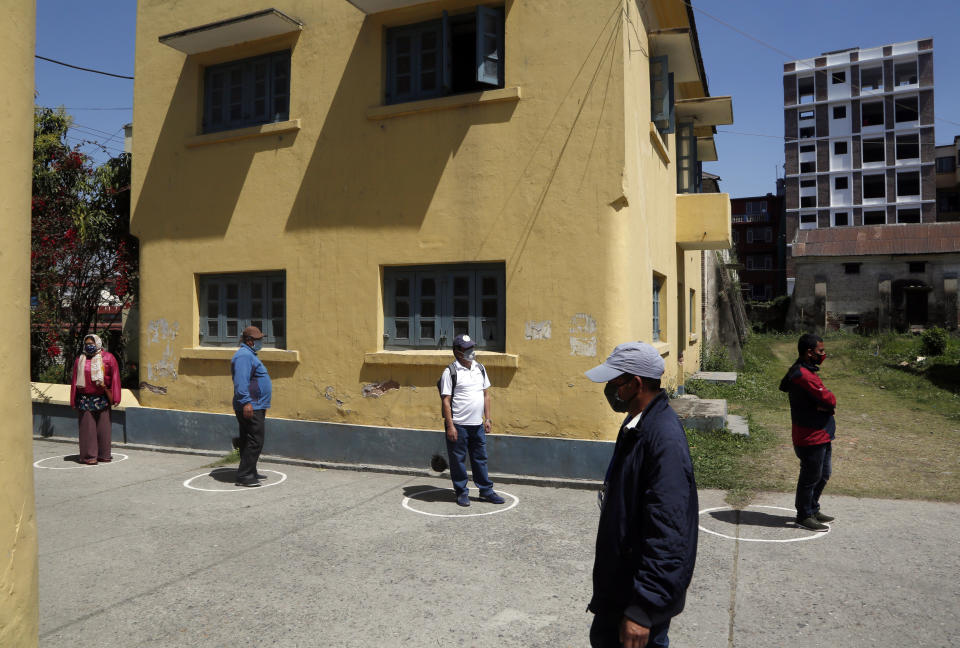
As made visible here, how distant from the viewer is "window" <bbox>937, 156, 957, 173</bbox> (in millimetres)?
56625

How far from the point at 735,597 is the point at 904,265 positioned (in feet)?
120

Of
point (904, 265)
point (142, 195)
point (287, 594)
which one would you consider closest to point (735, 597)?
point (287, 594)

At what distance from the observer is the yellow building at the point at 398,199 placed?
796 centimetres

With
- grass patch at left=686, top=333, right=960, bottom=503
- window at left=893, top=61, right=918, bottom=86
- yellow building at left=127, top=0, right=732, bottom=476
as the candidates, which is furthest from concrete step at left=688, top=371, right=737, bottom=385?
window at left=893, top=61, right=918, bottom=86

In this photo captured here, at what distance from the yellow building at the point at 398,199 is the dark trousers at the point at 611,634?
515cm

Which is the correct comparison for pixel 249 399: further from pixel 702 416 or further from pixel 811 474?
pixel 702 416

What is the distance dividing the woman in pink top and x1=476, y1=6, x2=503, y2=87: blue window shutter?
20.9ft

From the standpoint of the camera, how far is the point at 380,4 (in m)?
8.55

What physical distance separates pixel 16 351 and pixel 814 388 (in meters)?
5.66

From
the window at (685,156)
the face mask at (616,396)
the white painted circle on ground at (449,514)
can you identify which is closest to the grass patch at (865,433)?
the white painted circle on ground at (449,514)

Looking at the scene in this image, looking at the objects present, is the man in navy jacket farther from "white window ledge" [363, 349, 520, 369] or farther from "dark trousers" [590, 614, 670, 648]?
"white window ledge" [363, 349, 520, 369]

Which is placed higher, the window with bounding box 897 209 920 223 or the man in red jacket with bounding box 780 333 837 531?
the window with bounding box 897 209 920 223

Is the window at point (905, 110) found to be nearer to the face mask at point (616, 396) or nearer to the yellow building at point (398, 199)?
the yellow building at point (398, 199)

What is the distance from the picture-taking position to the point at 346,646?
3.87m
